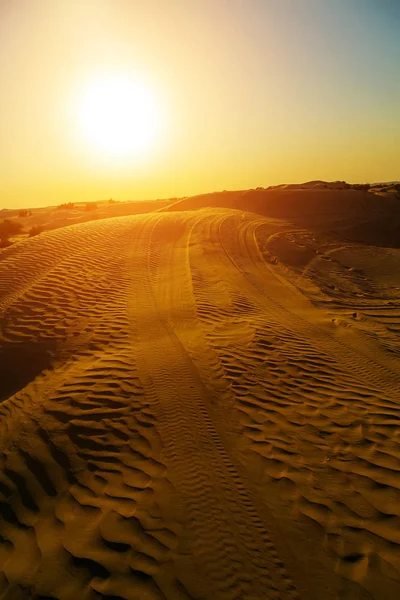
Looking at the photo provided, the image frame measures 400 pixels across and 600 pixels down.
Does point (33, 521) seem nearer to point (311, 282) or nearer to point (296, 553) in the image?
point (296, 553)

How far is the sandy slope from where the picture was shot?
3174 millimetres

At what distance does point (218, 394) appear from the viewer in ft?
18.3

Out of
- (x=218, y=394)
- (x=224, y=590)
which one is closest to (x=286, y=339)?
(x=218, y=394)

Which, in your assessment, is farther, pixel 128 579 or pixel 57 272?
pixel 57 272

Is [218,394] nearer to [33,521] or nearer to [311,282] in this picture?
[33,521]

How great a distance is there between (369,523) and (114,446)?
259 cm

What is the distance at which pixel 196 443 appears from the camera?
4543 millimetres

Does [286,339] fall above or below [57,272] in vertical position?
below

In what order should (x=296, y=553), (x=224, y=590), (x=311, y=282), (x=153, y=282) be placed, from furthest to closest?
1. (x=311, y=282)
2. (x=153, y=282)
3. (x=296, y=553)
4. (x=224, y=590)

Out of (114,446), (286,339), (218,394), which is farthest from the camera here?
(286,339)

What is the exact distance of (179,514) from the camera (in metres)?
3.62

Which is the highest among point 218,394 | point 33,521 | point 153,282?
point 153,282

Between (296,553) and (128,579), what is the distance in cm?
127

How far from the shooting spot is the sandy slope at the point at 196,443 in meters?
3.17
